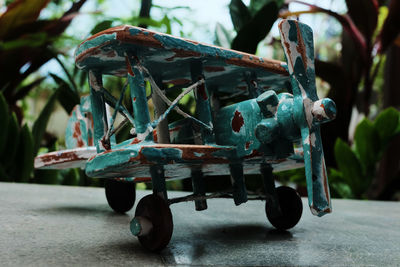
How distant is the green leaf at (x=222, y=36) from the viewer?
177 centimetres

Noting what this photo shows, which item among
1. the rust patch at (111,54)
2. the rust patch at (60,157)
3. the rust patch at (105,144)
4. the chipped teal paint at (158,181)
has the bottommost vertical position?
the chipped teal paint at (158,181)

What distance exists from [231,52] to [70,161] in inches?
18.6

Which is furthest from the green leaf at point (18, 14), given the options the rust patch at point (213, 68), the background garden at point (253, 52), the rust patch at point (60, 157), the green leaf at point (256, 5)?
the rust patch at point (213, 68)

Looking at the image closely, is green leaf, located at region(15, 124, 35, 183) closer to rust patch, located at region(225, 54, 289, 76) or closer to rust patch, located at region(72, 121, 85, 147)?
rust patch, located at region(72, 121, 85, 147)

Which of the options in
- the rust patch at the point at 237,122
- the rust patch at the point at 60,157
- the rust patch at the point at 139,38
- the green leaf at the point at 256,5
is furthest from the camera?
the green leaf at the point at 256,5

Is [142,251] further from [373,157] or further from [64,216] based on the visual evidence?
[373,157]

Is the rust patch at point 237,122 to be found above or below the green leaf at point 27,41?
below

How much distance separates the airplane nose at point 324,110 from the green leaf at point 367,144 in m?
1.33

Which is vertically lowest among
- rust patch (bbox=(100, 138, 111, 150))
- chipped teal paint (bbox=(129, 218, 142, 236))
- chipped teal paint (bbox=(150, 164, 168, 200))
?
chipped teal paint (bbox=(129, 218, 142, 236))

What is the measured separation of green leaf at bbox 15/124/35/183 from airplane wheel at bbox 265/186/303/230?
3.74 feet

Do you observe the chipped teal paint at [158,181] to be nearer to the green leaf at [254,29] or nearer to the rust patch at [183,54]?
the rust patch at [183,54]

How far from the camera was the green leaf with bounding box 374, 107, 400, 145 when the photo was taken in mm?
1847

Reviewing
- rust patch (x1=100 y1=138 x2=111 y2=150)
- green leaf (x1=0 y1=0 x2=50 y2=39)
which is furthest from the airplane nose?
green leaf (x1=0 y1=0 x2=50 y2=39)

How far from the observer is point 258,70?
31.6 inches
